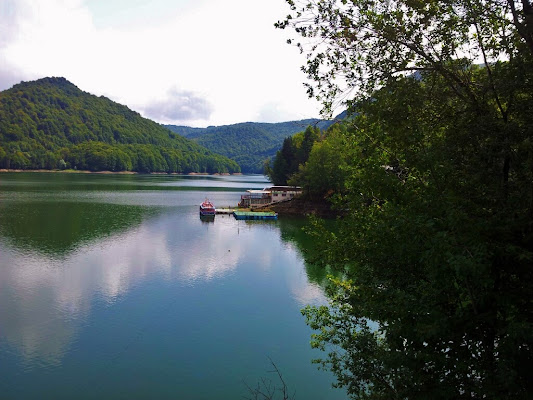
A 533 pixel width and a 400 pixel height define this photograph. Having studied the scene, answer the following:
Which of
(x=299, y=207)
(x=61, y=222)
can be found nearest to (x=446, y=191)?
(x=61, y=222)

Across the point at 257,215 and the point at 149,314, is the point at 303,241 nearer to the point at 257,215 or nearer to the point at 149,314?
the point at 257,215

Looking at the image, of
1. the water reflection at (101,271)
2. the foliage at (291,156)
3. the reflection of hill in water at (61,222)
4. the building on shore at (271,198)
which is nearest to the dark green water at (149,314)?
the water reflection at (101,271)

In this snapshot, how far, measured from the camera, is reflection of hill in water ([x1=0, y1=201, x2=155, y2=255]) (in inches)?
1650

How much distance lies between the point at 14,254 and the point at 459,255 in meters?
40.3

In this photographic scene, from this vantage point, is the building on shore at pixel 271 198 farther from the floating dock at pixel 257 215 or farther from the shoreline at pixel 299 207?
the floating dock at pixel 257 215

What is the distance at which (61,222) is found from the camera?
53.5 metres

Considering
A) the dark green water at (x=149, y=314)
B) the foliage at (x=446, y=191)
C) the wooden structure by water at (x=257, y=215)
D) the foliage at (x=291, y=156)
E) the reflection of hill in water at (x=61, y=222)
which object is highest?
the foliage at (x=291, y=156)

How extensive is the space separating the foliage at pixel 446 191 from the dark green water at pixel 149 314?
9.82 meters

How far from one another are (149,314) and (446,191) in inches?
832

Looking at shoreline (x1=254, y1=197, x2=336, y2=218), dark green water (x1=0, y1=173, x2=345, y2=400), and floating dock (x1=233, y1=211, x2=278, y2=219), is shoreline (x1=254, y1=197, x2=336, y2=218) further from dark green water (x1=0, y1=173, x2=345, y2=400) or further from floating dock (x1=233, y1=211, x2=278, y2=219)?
dark green water (x1=0, y1=173, x2=345, y2=400)

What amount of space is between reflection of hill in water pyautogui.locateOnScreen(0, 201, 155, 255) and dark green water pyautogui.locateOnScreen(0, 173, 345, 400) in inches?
16.9

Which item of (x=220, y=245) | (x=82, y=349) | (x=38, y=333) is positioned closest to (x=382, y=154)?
(x=82, y=349)

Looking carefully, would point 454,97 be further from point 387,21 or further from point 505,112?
point 387,21

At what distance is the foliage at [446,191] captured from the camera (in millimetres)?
7174
